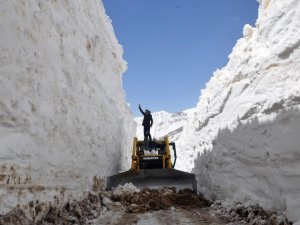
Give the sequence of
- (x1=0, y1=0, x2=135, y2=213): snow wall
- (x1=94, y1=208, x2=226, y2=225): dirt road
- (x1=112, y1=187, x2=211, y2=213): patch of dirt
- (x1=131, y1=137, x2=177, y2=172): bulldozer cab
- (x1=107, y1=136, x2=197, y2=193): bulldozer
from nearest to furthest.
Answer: (x1=0, y1=0, x2=135, y2=213): snow wall < (x1=94, y1=208, x2=226, y2=225): dirt road < (x1=112, y1=187, x2=211, y2=213): patch of dirt < (x1=107, y1=136, x2=197, y2=193): bulldozer < (x1=131, y1=137, x2=177, y2=172): bulldozer cab

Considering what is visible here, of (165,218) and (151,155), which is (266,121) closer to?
(165,218)

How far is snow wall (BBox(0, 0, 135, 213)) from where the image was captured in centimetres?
504

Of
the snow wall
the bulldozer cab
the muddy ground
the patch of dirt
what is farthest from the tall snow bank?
the snow wall

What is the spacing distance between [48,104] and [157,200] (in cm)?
457

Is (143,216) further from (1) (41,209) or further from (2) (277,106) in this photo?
(2) (277,106)

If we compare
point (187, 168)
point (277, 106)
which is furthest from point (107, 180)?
point (187, 168)

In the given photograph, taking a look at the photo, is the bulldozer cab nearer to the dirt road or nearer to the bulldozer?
the bulldozer

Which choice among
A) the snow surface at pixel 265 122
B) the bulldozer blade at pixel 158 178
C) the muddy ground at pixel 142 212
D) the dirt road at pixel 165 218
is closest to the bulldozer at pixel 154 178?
the bulldozer blade at pixel 158 178

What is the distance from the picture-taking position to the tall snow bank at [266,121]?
5.64 meters

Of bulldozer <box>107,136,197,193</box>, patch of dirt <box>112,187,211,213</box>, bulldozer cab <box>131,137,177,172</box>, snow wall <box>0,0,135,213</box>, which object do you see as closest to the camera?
snow wall <box>0,0,135,213</box>

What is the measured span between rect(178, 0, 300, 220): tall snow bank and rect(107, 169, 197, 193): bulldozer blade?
1.00m

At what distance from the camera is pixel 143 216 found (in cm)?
819

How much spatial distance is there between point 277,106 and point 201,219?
3022 mm

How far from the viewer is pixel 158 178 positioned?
1159 centimetres
